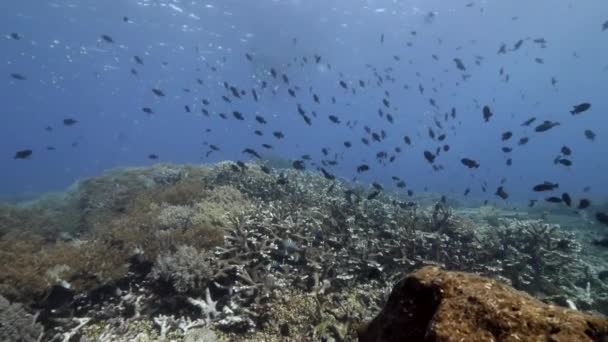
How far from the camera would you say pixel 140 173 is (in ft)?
57.9

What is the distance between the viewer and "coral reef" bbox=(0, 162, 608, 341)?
6.34m

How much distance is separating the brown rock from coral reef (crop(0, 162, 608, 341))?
268 cm

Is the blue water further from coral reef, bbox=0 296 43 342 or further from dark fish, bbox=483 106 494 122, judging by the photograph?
coral reef, bbox=0 296 43 342

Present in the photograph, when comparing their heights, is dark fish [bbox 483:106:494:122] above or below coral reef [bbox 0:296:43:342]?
above

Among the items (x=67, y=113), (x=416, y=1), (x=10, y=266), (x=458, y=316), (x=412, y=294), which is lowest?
(x=67, y=113)

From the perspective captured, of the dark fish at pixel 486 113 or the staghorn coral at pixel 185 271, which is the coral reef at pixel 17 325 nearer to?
the staghorn coral at pixel 185 271

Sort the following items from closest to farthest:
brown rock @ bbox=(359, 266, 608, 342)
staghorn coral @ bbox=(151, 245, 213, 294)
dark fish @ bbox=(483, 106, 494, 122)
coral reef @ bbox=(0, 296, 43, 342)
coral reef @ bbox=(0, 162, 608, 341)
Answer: brown rock @ bbox=(359, 266, 608, 342)
coral reef @ bbox=(0, 296, 43, 342)
coral reef @ bbox=(0, 162, 608, 341)
staghorn coral @ bbox=(151, 245, 213, 294)
dark fish @ bbox=(483, 106, 494, 122)

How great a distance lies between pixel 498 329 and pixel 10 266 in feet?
27.3

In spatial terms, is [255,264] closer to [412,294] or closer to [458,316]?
[412,294]

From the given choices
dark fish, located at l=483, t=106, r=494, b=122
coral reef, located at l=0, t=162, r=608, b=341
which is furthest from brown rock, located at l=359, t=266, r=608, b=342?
dark fish, located at l=483, t=106, r=494, b=122

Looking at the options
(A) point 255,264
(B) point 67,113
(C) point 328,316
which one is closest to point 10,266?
(A) point 255,264

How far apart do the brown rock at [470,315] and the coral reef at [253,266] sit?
2.68 meters

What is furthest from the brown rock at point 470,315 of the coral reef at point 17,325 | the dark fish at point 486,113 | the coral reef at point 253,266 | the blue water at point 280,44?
the blue water at point 280,44

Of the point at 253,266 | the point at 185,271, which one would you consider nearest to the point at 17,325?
the point at 185,271
